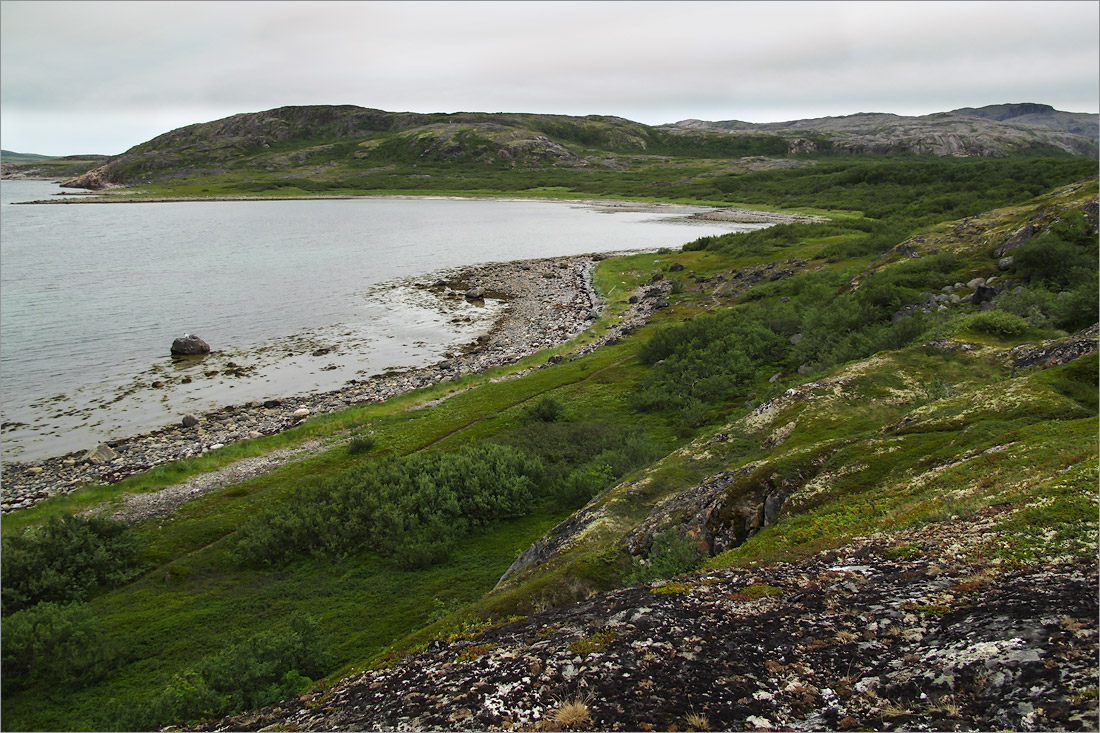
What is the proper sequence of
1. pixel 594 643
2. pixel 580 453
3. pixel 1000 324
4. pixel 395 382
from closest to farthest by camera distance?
pixel 594 643
pixel 1000 324
pixel 580 453
pixel 395 382

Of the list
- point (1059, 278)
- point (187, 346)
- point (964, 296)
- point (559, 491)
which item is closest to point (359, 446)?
point (559, 491)

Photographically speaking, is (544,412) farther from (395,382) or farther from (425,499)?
(395,382)

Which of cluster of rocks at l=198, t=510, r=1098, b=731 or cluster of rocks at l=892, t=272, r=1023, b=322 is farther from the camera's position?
cluster of rocks at l=892, t=272, r=1023, b=322

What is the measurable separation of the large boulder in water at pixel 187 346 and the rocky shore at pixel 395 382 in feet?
45.3

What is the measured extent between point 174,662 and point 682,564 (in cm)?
1454

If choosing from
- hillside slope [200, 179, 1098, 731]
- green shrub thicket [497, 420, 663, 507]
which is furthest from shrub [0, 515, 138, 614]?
green shrub thicket [497, 420, 663, 507]

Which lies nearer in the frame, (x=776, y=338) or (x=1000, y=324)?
(x=1000, y=324)

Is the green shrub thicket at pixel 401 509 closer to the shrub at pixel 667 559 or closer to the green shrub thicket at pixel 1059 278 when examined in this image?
the shrub at pixel 667 559

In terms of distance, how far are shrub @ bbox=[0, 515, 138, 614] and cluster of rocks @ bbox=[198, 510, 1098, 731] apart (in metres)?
15.8

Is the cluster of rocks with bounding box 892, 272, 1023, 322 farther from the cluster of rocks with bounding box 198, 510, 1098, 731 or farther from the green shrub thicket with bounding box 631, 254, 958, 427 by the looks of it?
the cluster of rocks with bounding box 198, 510, 1098, 731

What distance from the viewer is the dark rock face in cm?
588

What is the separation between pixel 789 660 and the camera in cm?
718

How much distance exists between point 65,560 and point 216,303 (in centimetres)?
5366

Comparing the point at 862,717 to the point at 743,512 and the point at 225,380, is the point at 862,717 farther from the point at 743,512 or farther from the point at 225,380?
the point at 225,380
